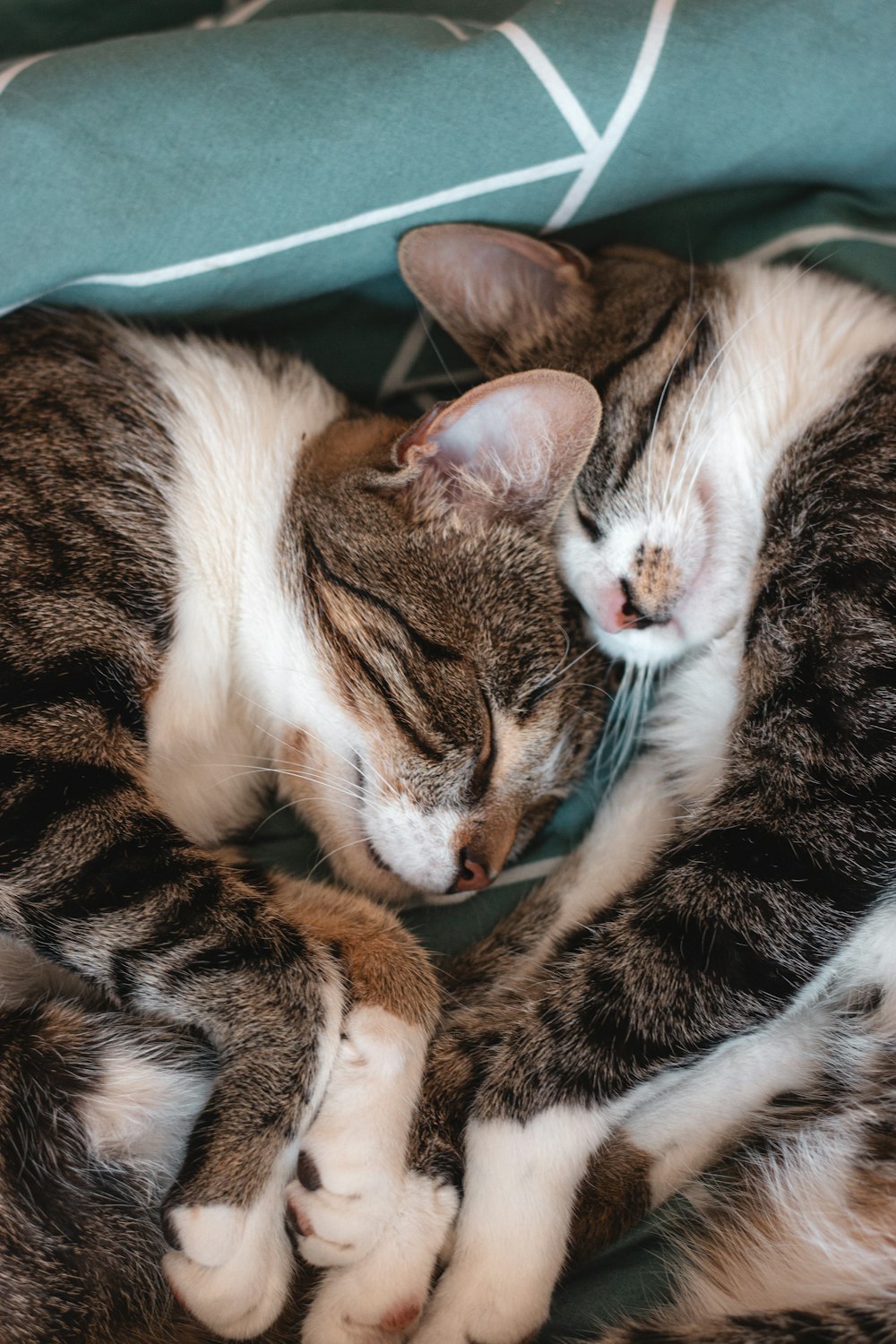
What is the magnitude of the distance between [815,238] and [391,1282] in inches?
72.9

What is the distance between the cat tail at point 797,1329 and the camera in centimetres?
125

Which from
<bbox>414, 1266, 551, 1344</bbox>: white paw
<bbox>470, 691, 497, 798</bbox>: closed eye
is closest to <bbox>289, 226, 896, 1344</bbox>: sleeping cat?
<bbox>414, 1266, 551, 1344</bbox>: white paw

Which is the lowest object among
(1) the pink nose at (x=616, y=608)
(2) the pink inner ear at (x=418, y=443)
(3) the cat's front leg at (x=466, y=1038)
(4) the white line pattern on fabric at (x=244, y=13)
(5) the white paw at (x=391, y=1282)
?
(5) the white paw at (x=391, y=1282)

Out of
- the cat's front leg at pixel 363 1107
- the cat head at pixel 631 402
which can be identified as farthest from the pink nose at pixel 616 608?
the cat's front leg at pixel 363 1107

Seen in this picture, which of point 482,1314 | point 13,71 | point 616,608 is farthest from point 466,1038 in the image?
point 13,71

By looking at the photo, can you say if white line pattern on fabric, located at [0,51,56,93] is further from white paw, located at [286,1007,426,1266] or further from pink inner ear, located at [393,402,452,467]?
white paw, located at [286,1007,426,1266]

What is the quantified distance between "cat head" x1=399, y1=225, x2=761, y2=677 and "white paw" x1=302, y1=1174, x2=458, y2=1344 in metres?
0.89

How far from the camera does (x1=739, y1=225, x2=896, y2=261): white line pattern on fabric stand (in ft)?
6.35

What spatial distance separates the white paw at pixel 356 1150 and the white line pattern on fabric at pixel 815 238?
154 centimetres

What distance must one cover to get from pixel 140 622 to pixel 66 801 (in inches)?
11.2

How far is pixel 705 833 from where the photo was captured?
4.91 ft

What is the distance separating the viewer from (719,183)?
74.7 inches

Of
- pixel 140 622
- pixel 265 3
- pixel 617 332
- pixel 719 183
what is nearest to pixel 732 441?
pixel 617 332

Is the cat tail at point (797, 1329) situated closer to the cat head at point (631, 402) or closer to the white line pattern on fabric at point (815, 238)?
the cat head at point (631, 402)
